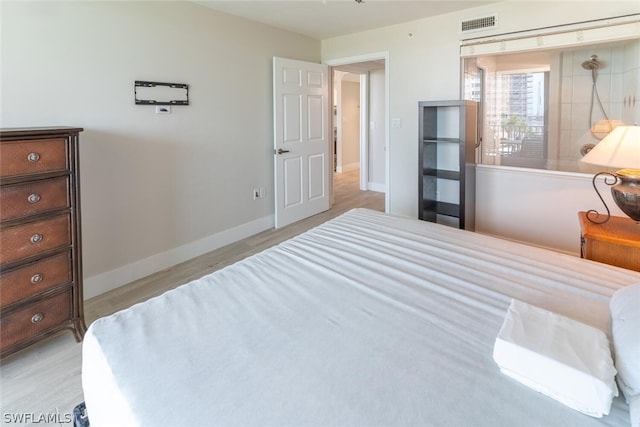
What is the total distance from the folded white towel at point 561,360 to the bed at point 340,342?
3 cm

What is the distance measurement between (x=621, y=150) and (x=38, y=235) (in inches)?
130

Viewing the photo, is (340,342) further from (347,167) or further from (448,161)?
(347,167)

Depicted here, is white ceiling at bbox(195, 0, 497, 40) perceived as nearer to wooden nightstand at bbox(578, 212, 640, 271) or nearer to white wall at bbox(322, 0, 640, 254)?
white wall at bbox(322, 0, 640, 254)

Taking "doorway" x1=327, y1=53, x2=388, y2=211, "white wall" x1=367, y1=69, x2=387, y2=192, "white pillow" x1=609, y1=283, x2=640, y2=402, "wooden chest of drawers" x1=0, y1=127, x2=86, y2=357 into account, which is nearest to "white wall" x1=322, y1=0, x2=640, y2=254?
"doorway" x1=327, y1=53, x2=388, y2=211

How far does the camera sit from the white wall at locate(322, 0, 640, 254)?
3.41 meters

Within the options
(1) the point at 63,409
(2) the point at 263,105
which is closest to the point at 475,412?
(1) the point at 63,409

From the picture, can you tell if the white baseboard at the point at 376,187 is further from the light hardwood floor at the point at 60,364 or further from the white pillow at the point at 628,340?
the white pillow at the point at 628,340

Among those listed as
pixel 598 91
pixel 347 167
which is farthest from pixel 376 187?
pixel 598 91

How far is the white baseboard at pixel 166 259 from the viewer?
3.05m

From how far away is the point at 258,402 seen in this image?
931 millimetres

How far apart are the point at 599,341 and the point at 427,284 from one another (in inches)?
23.4

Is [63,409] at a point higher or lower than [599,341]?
lower

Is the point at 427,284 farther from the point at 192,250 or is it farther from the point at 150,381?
the point at 192,250

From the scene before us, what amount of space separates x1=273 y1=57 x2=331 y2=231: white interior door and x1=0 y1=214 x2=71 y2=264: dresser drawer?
2.63m
